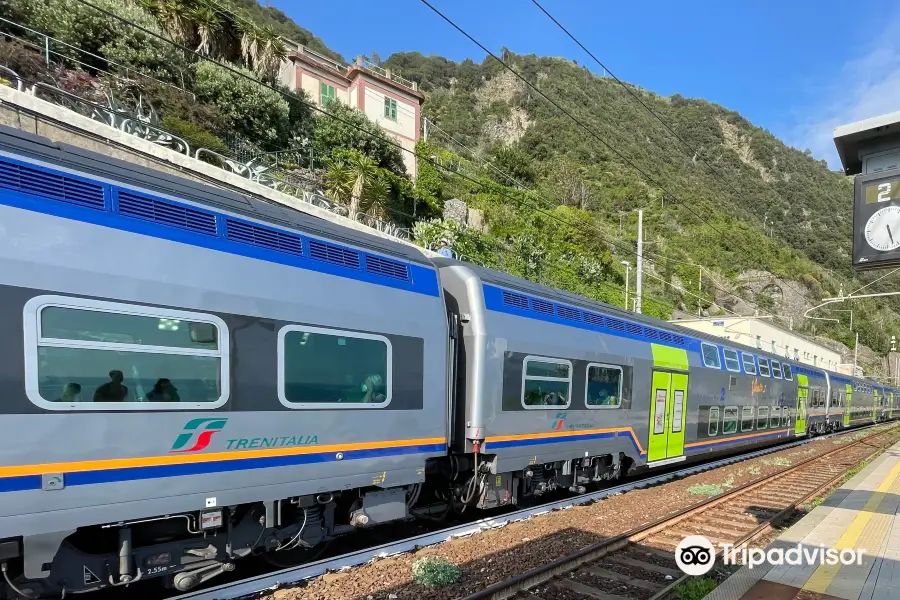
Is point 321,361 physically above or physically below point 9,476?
above

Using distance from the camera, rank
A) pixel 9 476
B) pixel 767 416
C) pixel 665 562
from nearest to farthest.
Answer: pixel 9 476 < pixel 665 562 < pixel 767 416

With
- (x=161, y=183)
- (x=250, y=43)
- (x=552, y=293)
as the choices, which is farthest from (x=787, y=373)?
(x=250, y=43)

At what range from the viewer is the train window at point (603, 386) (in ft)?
31.8

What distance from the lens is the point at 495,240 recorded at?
34250mm

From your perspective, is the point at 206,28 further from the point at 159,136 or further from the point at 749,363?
the point at 749,363

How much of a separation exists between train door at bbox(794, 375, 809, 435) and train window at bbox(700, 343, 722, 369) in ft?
32.2

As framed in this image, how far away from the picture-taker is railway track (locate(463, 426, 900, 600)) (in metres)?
5.77

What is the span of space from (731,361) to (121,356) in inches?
621

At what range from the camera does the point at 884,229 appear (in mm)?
5586

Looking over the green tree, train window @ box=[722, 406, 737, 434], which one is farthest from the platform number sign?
the green tree

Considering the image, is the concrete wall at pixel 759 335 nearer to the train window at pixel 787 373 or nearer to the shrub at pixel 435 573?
the train window at pixel 787 373

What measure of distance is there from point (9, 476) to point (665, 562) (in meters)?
7.04

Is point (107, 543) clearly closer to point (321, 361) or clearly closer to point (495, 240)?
point (321, 361)

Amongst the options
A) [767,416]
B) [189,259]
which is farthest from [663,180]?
[189,259]
